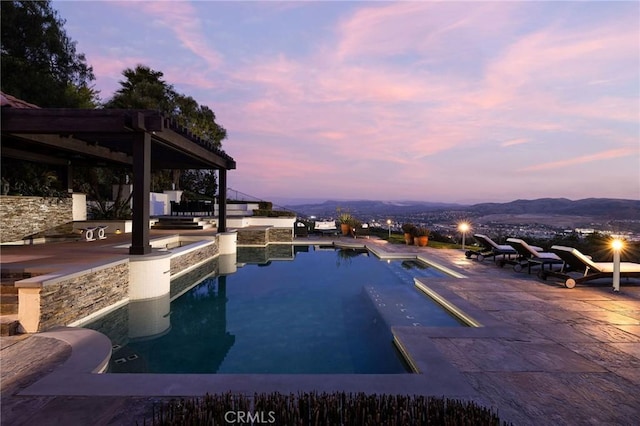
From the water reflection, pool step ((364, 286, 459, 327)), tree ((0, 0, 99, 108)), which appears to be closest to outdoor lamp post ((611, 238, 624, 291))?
pool step ((364, 286, 459, 327))

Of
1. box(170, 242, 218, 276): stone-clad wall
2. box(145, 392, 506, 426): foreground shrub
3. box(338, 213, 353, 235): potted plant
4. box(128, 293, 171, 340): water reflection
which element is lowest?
box(128, 293, 171, 340): water reflection

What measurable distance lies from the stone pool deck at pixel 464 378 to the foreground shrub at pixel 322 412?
424 millimetres

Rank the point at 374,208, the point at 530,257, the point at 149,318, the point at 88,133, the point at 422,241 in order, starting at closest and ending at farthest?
the point at 149,318 → the point at 88,133 → the point at 530,257 → the point at 422,241 → the point at 374,208

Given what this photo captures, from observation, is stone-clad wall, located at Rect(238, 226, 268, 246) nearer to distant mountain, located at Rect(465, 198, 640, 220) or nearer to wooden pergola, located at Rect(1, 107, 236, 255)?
wooden pergola, located at Rect(1, 107, 236, 255)

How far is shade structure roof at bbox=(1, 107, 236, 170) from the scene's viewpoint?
295 inches

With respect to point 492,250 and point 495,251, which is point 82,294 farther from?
point 492,250

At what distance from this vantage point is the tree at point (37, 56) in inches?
592

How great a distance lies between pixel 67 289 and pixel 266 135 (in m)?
24.0

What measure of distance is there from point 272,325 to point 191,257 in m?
5.74

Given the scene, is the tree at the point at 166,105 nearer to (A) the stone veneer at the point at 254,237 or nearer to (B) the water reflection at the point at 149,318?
(A) the stone veneer at the point at 254,237

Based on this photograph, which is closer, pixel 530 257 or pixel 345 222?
pixel 530 257

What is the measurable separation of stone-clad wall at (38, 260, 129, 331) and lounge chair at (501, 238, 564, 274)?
34.3 ft

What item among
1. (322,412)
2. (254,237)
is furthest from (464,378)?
(254,237)

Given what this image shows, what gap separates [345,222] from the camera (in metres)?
21.8
